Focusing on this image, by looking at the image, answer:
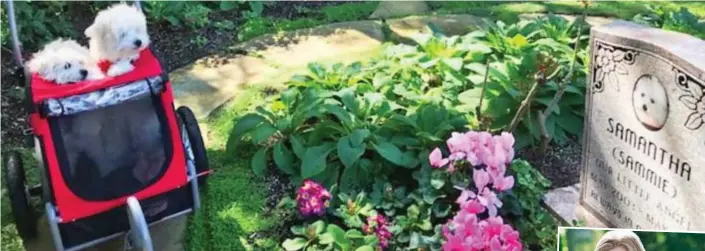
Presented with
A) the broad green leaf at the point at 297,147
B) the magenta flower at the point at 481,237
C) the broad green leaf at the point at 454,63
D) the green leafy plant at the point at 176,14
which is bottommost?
the magenta flower at the point at 481,237

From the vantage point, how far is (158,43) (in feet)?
15.1

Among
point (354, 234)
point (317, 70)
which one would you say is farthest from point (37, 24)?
point (354, 234)

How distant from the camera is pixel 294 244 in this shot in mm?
2754

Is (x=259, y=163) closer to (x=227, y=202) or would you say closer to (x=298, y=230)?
(x=227, y=202)

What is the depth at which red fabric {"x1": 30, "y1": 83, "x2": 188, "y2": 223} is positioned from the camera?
103 inches

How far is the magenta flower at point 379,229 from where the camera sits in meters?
2.72

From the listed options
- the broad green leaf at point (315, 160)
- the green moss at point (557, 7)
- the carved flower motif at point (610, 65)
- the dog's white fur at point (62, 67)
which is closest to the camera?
the carved flower motif at point (610, 65)

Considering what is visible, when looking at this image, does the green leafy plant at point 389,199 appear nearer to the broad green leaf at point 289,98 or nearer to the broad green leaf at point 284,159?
the broad green leaf at point 284,159

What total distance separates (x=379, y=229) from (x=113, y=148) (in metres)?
0.87

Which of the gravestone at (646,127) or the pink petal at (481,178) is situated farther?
the pink petal at (481,178)

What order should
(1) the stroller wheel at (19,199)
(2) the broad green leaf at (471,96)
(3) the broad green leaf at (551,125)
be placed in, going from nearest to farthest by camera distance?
(1) the stroller wheel at (19,199), (3) the broad green leaf at (551,125), (2) the broad green leaf at (471,96)

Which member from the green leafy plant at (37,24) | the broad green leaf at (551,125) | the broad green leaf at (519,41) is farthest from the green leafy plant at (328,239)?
the green leafy plant at (37,24)

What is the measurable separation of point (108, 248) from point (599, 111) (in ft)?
5.56

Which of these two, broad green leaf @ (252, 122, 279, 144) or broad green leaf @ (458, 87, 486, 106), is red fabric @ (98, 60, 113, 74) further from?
broad green leaf @ (458, 87, 486, 106)
